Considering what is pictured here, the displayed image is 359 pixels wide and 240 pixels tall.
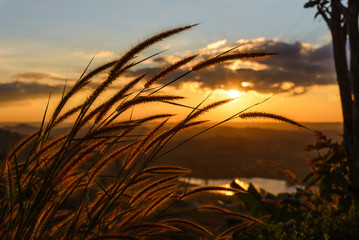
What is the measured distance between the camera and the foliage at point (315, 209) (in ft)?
8.60

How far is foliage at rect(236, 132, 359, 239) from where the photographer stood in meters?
2.62

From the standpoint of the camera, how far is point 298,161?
4609 centimetres

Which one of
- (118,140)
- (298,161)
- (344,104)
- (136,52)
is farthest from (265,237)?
(298,161)

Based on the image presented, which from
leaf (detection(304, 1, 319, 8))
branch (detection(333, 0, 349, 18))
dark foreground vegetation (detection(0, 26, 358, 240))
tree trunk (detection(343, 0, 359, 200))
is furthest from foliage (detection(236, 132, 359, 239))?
leaf (detection(304, 1, 319, 8))

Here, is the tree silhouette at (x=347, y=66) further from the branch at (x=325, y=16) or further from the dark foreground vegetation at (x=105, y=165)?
the dark foreground vegetation at (x=105, y=165)

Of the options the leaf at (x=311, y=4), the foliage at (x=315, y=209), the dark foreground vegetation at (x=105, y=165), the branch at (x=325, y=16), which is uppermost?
the leaf at (x=311, y=4)

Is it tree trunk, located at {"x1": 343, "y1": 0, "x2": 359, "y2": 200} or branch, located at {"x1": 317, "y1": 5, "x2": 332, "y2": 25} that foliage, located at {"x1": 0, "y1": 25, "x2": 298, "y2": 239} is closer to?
tree trunk, located at {"x1": 343, "y1": 0, "x2": 359, "y2": 200}

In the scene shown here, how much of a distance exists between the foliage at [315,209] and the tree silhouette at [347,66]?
0.15 metres

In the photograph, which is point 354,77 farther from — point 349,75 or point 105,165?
point 105,165

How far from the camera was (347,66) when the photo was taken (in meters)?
4.42

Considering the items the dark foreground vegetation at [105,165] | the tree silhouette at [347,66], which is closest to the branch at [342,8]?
the tree silhouette at [347,66]

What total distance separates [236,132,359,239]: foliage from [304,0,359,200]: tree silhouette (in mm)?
154

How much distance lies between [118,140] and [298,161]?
46988 millimetres

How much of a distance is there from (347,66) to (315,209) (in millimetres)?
1906
